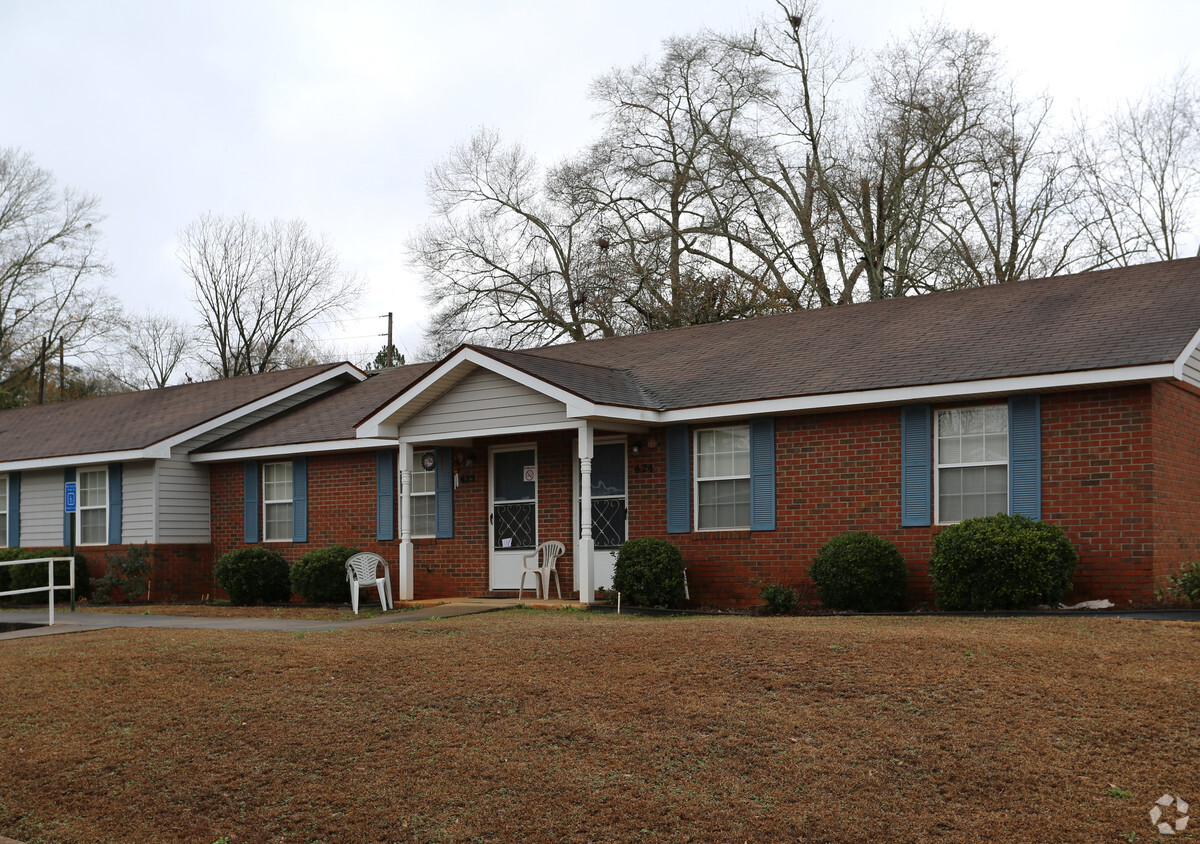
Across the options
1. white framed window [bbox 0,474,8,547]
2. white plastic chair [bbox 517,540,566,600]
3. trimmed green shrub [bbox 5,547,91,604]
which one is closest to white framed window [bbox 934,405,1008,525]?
white plastic chair [bbox 517,540,566,600]

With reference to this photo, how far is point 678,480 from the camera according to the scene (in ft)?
52.5

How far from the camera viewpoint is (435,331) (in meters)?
37.5

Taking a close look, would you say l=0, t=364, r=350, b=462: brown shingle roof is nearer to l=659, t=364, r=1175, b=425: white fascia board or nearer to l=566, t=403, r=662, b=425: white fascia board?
l=566, t=403, r=662, b=425: white fascia board

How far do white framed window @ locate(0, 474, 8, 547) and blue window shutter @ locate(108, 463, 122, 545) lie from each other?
354cm

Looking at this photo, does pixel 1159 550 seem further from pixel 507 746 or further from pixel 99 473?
pixel 99 473

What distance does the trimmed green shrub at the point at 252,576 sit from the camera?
19.1 m

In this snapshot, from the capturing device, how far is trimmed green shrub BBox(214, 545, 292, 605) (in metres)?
19.1

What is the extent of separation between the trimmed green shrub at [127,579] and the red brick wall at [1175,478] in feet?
54.6

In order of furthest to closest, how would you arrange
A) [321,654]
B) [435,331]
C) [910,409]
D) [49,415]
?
[435,331] < [49,415] < [910,409] < [321,654]

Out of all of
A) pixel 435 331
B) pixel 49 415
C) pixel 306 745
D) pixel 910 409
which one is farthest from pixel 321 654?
pixel 435 331

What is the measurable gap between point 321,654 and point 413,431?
777 cm

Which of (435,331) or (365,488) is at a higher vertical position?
(435,331)

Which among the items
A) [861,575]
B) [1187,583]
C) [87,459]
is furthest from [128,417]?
[1187,583]

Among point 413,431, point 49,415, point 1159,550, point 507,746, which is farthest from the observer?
point 49,415
